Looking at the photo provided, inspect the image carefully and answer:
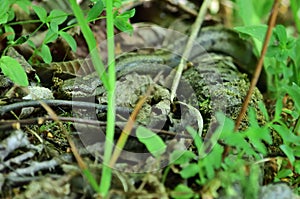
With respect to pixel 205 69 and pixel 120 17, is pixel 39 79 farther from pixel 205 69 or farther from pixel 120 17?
pixel 205 69

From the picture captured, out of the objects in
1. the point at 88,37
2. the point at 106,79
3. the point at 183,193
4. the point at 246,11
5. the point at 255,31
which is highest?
the point at 246,11

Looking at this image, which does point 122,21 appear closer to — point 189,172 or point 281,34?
point 281,34

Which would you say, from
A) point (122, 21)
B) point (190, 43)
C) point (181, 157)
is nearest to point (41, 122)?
point (181, 157)

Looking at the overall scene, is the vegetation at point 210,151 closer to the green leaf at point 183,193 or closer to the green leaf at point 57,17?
the green leaf at point 183,193

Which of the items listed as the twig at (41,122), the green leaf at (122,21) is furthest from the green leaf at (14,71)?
the green leaf at (122,21)

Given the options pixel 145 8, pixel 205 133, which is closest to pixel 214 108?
pixel 205 133

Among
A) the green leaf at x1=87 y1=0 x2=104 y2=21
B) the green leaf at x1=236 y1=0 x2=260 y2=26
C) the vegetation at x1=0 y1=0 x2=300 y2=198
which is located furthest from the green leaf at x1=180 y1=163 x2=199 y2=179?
the green leaf at x1=236 y1=0 x2=260 y2=26
